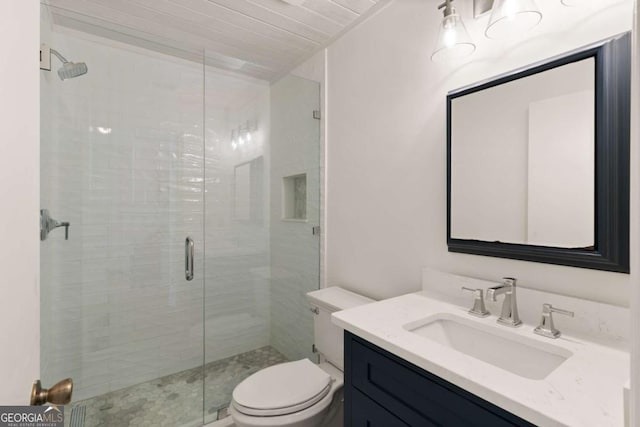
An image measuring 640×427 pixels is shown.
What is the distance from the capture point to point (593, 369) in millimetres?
790

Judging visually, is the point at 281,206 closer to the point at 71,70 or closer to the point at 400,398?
the point at 71,70

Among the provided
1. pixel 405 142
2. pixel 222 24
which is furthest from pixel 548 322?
pixel 222 24

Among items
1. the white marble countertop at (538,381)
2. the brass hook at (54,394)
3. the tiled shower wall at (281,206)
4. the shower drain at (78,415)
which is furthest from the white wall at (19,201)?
the tiled shower wall at (281,206)

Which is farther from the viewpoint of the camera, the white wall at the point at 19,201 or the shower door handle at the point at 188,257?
the shower door handle at the point at 188,257

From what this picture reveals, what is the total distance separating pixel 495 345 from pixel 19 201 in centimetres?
133

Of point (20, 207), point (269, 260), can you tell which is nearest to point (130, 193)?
point (269, 260)

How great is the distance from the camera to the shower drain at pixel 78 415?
5.54 feet

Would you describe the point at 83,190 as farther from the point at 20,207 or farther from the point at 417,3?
the point at 417,3

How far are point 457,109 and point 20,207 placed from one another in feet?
4.69

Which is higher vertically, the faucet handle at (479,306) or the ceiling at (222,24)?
the ceiling at (222,24)

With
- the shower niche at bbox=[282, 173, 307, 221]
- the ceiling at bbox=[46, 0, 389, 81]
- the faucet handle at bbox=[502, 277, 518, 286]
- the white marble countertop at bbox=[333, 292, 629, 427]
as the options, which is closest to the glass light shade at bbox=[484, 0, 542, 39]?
the ceiling at bbox=[46, 0, 389, 81]

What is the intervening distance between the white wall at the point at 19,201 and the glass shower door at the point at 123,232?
1165 millimetres

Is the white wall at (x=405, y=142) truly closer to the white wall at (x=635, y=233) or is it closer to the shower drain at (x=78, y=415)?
the white wall at (x=635, y=233)

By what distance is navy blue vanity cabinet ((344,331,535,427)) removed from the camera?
2.45 feet
